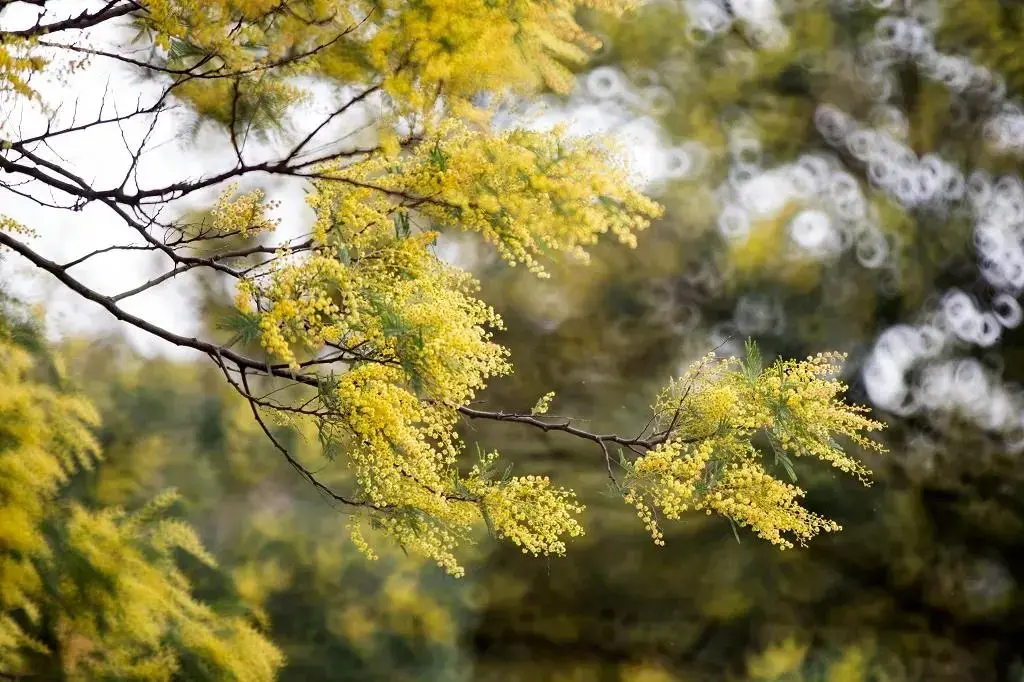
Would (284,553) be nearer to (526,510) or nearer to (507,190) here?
(526,510)

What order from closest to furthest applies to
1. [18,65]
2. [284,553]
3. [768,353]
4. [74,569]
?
[18,65] → [74,569] → [768,353] → [284,553]

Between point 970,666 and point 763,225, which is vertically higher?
point 763,225

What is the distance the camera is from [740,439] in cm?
190

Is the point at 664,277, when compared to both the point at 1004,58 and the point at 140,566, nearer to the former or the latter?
the point at 1004,58

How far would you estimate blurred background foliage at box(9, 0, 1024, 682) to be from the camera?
4504mm

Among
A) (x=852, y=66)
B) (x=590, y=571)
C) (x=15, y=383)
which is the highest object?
(x=852, y=66)

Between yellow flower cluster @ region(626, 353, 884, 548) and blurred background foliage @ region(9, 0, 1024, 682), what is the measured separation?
2.60 metres

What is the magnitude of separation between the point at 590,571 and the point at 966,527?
1728 mm

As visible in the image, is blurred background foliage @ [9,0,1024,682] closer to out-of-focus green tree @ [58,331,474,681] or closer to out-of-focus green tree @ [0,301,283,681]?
out-of-focus green tree @ [58,331,474,681]

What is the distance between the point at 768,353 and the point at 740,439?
8.66ft

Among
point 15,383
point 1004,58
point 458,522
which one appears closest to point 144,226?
point 458,522

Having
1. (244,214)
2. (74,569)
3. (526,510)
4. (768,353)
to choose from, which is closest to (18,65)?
(244,214)

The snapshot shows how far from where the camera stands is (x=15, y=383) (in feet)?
10.1

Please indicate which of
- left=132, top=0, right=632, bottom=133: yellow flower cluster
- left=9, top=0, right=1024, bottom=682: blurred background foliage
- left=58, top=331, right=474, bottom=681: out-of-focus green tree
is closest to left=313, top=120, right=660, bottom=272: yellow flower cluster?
left=132, top=0, right=632, bottom=133: yellow flower cluster
